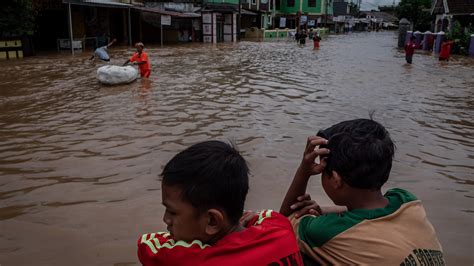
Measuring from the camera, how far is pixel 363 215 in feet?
5.39

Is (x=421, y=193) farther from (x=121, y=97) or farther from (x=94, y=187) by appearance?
(x=121, y=97)

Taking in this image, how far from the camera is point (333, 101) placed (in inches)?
381

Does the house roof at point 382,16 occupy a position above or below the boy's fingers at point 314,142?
above

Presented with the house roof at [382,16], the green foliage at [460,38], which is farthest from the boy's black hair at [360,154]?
the house roof at [382,16]

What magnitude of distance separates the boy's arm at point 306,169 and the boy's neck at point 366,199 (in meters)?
0.16

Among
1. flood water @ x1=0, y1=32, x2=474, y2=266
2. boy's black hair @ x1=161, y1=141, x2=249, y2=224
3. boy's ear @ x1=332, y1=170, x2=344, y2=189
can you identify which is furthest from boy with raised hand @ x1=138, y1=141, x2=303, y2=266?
flood water @ x1=0, y1=32, x2=474, y2=266

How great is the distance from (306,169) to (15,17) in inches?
761

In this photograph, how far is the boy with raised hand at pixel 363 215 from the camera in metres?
1.59

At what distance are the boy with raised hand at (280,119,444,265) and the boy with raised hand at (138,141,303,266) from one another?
177mm

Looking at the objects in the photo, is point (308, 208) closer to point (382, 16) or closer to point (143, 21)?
point (143, 21)

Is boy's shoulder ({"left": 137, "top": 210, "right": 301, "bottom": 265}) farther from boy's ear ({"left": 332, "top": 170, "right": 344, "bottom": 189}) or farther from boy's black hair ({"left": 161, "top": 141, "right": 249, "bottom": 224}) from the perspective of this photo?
boy's ear ({"left": 332, "top": 170, "right": 344, "bottom": 189})

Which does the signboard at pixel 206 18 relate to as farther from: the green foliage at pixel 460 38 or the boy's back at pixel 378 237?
the boy's back at pixel 378 237

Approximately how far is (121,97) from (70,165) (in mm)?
4684

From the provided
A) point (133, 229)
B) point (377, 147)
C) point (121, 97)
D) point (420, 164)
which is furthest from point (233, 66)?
point (377, 147)
